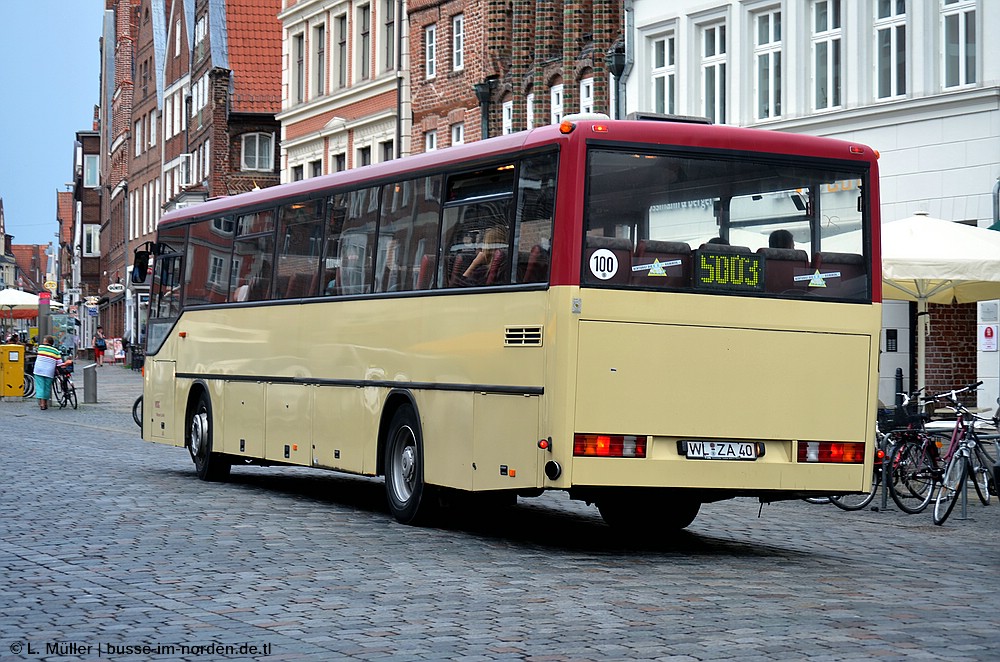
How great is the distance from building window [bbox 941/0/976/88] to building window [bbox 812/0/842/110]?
2756 mm

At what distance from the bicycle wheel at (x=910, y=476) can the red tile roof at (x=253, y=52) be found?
50.5 meters

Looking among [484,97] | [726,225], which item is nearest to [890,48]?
[484,97]

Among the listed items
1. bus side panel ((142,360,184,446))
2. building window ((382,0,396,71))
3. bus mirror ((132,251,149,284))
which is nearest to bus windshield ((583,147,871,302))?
bus side panel ((142,360,184,446))

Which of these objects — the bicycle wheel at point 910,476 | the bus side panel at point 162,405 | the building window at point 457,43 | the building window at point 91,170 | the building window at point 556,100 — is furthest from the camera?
the building window at point 91,170

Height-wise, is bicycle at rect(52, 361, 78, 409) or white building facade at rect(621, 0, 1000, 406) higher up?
white building facade at rect(621, 0, 1000, 406)

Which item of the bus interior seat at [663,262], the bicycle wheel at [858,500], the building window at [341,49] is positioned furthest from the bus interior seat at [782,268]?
the building window at [341,49]

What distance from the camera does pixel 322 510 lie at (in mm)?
16141

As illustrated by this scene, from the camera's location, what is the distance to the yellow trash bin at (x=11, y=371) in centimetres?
4525

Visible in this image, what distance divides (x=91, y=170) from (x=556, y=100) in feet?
281

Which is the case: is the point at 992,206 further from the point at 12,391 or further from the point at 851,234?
the point at 12,391

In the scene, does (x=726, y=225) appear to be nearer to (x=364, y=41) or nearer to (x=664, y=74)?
(x=664, y=74)

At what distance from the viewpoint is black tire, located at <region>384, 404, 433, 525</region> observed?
573 inches

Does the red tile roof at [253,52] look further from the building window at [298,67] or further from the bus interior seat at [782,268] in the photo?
the bus interior seat at [782,268]

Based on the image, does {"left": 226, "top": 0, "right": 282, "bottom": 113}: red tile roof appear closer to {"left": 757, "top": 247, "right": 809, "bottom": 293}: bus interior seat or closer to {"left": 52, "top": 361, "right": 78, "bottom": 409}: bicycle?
{"left": 52, "top": 361, "right": 78, "bottom": 409}: bicycle
